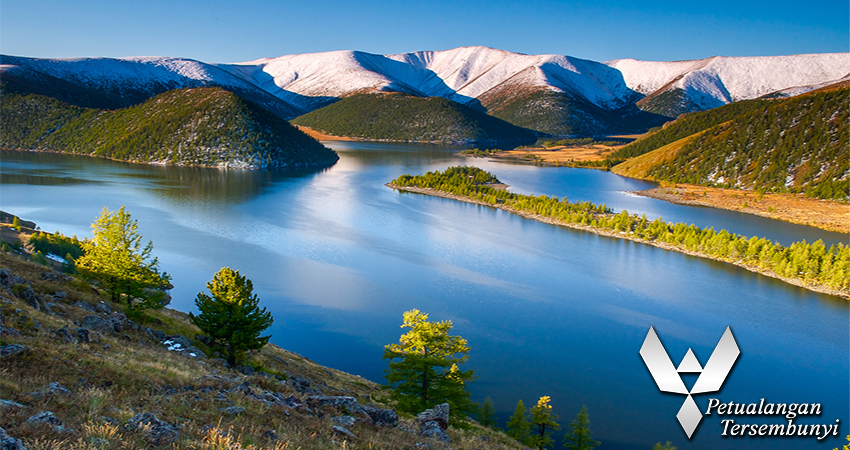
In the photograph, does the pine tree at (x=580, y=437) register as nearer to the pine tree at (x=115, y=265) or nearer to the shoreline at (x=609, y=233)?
the pine tree at (x=115, y=265)

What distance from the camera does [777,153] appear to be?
9619cm

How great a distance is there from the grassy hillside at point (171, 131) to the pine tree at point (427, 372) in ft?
359

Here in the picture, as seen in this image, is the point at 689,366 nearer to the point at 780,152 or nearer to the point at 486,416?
the point at 486,416

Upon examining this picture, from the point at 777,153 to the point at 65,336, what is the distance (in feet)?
392

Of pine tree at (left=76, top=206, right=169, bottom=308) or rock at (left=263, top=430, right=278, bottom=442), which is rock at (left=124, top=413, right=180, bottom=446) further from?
pine tree at (left=76, top=206, right=169, bottom=308)

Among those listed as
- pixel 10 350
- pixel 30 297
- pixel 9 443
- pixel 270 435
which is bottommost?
pixel 30 297

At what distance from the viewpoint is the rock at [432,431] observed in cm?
1184

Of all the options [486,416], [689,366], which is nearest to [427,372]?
[486,416]

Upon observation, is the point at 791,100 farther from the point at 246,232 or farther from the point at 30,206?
the point at 30,206

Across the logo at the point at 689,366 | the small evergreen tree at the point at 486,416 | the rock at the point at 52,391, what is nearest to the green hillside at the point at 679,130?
the logo at the point at 689,366

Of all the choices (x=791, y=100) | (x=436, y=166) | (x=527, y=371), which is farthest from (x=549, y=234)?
(x=791, y=100)

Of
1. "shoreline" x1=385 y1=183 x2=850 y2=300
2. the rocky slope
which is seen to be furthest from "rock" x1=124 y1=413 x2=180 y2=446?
"shoreline" x1=385 y1=183 x2=850 y2=300

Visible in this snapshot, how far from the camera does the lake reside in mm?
24891

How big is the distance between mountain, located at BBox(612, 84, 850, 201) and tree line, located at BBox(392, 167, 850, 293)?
44.1m
